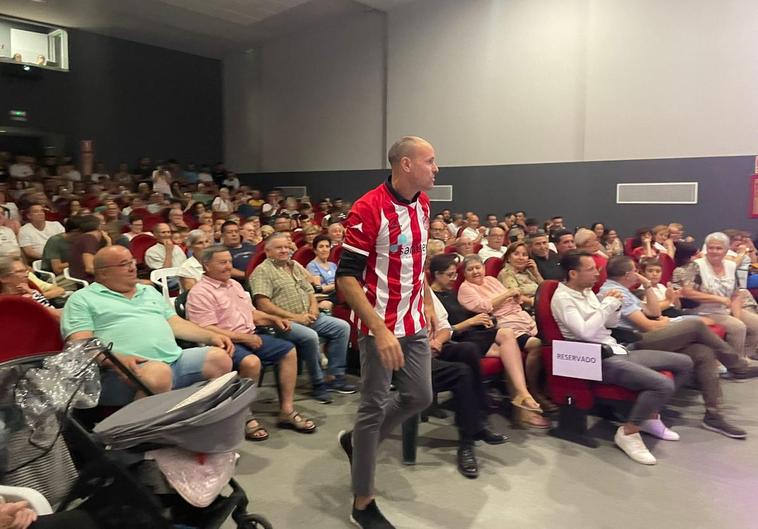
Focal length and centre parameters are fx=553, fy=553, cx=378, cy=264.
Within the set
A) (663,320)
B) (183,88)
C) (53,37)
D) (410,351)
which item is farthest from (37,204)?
(183,88)

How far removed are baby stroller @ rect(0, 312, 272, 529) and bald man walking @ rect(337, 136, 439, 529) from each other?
427 millimetres

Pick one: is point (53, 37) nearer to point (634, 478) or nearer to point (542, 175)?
point (542, 175)

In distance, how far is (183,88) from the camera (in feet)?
45.9

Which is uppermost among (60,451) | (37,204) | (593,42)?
(593,42)

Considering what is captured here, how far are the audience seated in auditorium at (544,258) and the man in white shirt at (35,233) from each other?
15.4 feet

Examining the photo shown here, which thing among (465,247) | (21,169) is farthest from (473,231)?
(21,169)

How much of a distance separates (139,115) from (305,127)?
3.96m

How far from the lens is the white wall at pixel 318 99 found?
11.5 metres

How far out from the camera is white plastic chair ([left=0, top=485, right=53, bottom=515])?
5.01 feet

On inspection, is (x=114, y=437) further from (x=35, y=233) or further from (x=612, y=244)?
(x=612, y=244)

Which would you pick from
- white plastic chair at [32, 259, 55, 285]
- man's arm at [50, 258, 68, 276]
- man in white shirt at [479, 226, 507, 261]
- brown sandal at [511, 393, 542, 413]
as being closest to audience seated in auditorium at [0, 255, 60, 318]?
white plastic chair at [32, 259, 55, 285]

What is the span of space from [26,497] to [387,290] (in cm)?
128

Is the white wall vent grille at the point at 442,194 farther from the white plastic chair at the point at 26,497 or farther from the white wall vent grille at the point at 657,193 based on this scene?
the white plastic chair at the point at 26,497

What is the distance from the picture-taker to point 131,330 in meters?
2.52
